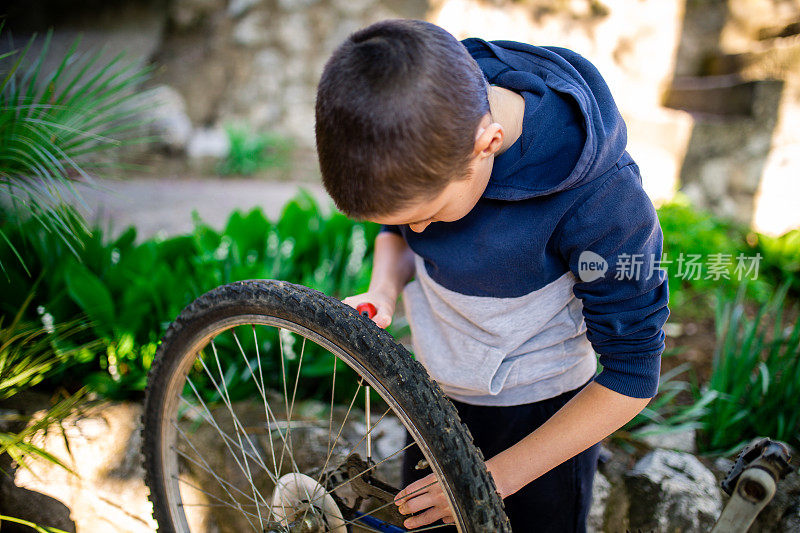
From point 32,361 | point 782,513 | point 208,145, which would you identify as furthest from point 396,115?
point 208,145

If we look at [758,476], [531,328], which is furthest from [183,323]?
[758,476]

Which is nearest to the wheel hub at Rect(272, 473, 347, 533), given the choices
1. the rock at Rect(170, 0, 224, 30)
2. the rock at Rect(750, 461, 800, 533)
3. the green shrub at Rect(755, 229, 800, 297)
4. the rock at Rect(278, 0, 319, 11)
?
the rock at Rect(750, 461, 800, 533)

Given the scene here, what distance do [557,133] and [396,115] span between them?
32 cm

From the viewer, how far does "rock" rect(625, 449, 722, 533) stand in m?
1.51

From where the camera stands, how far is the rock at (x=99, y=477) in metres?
1.67

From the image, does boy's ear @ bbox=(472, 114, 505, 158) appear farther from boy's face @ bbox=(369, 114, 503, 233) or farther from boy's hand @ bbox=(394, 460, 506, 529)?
boy's hand @ bbox=(394, 460, 506, 529)

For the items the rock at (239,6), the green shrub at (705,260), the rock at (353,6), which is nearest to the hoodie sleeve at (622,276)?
the green shrub at (705,260)

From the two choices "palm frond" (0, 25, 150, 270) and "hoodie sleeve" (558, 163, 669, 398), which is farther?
"palm frond" (0, 25, 150, 270)

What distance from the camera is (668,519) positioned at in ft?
4.97

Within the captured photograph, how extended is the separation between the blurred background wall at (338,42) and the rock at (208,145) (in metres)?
0.01

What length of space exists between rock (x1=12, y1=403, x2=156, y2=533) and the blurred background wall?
3686 mm

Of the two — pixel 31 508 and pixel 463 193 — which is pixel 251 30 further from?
pixel 463 193

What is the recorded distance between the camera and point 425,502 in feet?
3.26

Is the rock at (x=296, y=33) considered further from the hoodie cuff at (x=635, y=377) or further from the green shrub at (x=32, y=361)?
the hoodie cuff at (x=635, y=377)
